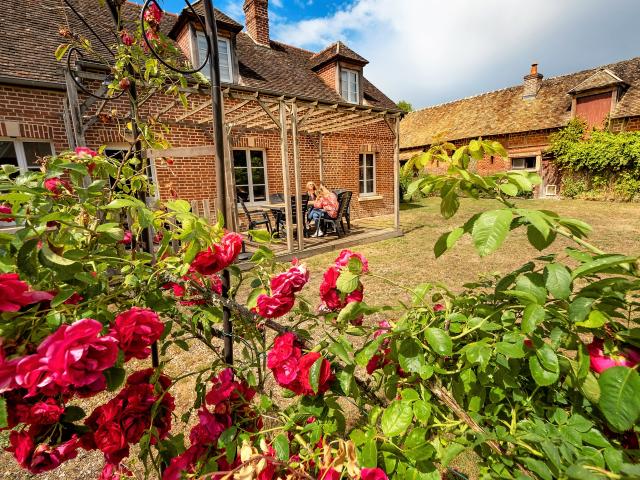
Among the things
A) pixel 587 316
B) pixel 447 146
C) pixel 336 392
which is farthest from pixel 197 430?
pixel 447 146

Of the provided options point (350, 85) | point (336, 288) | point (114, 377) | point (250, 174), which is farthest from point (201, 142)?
point (114, 377)

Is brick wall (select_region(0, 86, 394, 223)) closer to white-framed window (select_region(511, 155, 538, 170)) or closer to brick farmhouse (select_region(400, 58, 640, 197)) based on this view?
brick farmhouse (select_region(400, 58, 640, 197))

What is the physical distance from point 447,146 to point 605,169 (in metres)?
19.0

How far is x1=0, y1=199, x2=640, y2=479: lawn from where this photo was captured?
1.96 m

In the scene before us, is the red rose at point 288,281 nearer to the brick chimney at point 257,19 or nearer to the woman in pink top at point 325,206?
the woman in pink top at point 325,206

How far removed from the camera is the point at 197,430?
0.91 meters

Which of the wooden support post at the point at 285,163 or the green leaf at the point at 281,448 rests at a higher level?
the wooden support post at the point at 285,163

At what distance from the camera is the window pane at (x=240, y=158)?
27.7 ft

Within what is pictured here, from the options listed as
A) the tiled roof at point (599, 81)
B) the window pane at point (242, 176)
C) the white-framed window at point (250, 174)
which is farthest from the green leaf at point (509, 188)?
the tiled roof at point (599, 81)

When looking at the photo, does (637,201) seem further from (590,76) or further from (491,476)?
(491,476)

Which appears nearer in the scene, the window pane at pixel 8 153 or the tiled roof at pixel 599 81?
the window pane at pixel 8 153

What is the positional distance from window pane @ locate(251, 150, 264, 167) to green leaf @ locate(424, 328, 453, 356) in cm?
844

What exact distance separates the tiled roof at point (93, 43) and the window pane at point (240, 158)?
1842mm

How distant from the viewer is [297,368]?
→ 32.6 inches
